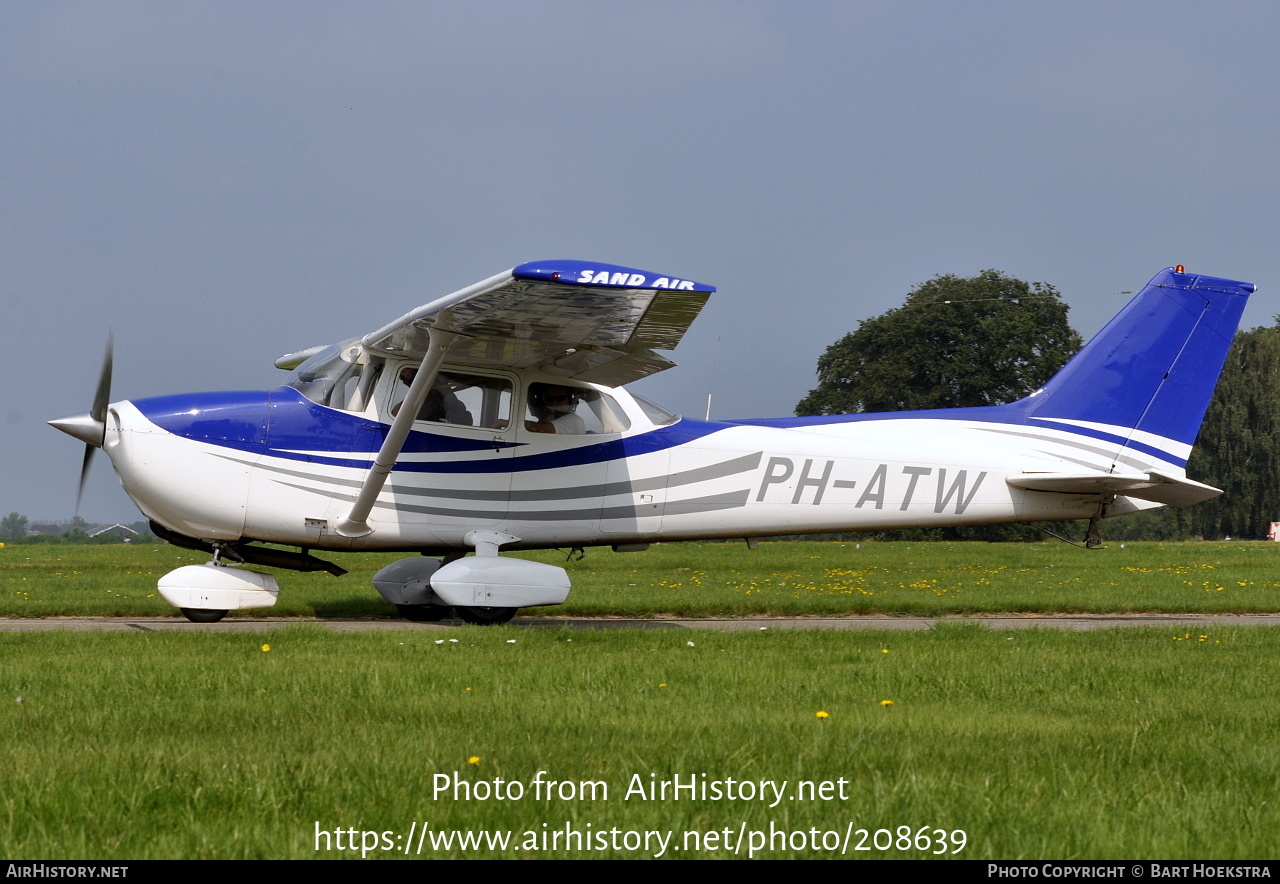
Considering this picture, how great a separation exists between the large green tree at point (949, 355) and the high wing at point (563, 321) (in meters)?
37.6

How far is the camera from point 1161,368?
12.0 metres

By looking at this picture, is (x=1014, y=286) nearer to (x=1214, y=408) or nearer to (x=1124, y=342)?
(x=1214, y=408)

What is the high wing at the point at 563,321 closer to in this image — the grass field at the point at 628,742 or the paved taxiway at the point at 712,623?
the paved taxiway at the point at 712,623

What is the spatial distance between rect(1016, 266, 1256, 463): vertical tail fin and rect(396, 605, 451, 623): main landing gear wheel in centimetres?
614

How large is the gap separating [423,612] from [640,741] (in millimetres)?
7048

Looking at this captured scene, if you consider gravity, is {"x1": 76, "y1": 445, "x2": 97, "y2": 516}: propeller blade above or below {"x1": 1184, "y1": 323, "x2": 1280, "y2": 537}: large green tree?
below

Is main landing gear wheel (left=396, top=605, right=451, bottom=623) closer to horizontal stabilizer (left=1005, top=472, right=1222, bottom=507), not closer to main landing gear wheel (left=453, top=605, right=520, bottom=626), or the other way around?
main landing gear wheel (left=453, top=605, right=520, bottom=626)

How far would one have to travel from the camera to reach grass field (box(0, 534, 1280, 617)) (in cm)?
1201

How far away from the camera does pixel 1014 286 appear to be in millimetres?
55031

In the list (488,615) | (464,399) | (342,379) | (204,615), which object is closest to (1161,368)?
(464,399)

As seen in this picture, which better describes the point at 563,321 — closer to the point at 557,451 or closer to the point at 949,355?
the point at 557,451

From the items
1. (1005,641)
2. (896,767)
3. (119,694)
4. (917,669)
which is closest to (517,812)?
(896,767)

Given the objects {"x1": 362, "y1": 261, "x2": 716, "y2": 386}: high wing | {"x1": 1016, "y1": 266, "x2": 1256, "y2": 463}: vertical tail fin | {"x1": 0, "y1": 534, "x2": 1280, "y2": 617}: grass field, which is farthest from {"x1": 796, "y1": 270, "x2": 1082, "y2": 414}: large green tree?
{"x1": 362, "y1": 261, "x2": 716, "y2": 386}: high wing

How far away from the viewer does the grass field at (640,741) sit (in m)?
3.37
